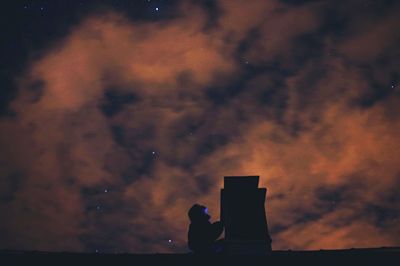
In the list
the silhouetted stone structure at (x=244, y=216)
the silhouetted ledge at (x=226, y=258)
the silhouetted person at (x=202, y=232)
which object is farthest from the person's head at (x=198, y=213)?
the silhouetted ledge at (x=226, y=258)

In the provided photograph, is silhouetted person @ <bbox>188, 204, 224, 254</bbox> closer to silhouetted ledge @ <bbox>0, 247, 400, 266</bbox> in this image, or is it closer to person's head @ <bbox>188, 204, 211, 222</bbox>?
person's head @ <bbox>188, 204, 211, 222</bbox>

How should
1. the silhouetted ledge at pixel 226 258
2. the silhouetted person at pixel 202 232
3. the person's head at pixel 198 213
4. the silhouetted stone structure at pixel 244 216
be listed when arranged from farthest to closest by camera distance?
1. the person's head at pixel 198 213
2. the silhouetted person at pixel 202 232
3. the silhouetted stone structure at pixel 244 216
4. the silhouetted ledge at pixel 226 258

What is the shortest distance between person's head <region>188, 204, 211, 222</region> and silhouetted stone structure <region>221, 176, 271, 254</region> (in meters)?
0.43

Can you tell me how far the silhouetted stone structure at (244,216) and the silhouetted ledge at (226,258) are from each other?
15.4 inches

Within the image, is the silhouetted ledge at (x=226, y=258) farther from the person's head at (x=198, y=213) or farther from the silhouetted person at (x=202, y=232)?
the person's head at (x=198, y=213)

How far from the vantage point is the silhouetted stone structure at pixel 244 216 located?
21.7ft

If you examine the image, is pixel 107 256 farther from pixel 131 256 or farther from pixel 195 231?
pixel 195 231

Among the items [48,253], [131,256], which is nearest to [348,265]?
[131,256]

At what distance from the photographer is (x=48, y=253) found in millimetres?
6590

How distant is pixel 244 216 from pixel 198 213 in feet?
3.31

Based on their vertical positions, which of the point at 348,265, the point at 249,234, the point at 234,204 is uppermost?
the point at 234,204

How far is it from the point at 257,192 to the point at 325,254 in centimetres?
168

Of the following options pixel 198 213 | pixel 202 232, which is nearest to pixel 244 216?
pixel 202 232

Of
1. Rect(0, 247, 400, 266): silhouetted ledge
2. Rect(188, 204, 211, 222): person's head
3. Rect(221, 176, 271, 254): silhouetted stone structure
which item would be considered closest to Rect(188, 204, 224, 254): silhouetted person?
Rect(188, 204, 211, 222): person's head
